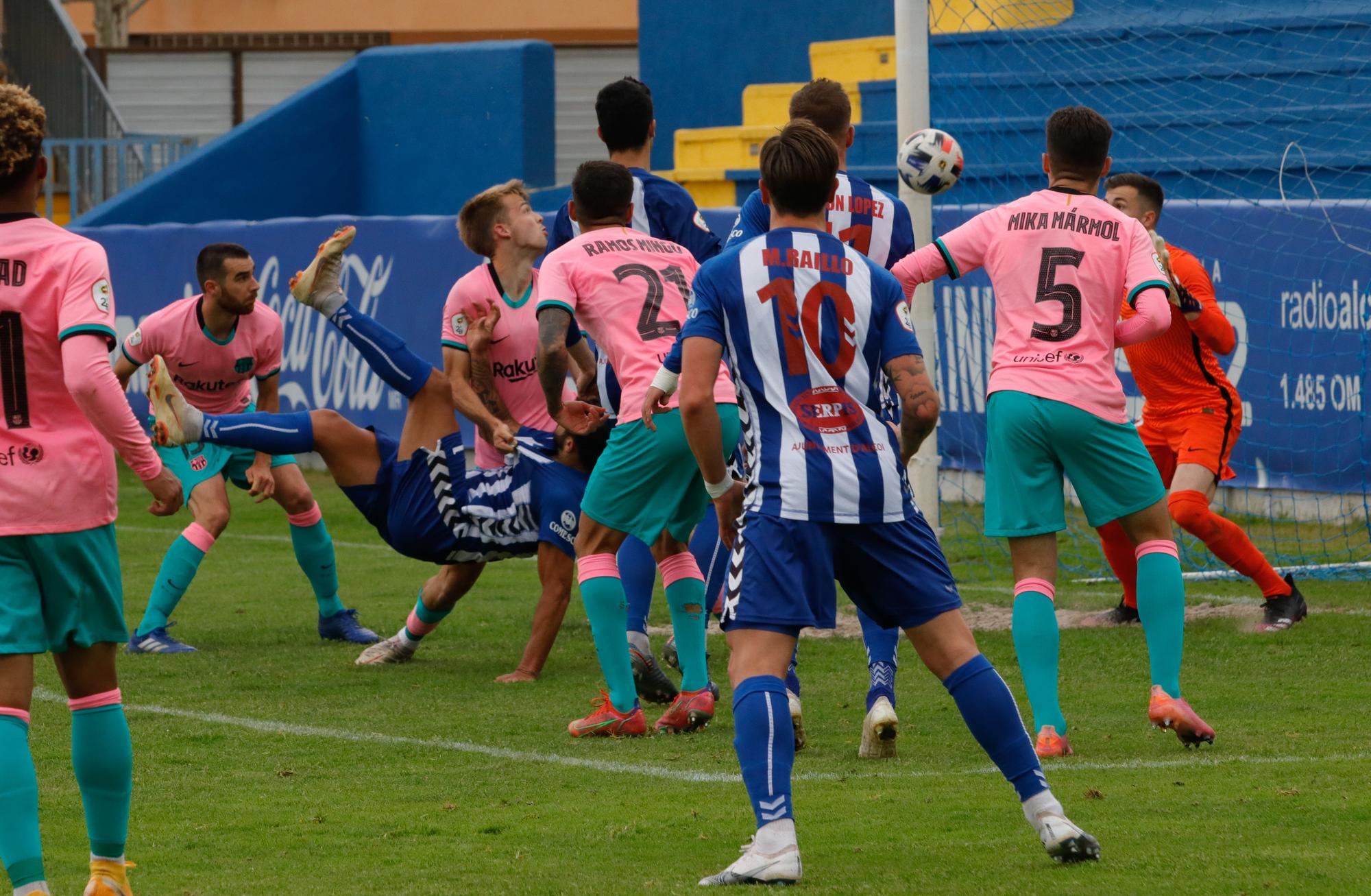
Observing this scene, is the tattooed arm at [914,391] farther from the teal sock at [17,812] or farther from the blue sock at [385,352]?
the blue sock at [385,352]

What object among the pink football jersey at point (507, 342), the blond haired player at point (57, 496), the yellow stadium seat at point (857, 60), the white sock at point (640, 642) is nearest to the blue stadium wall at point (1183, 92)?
the yellow stadium seat at point (857, 60)

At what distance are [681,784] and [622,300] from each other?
1751mm

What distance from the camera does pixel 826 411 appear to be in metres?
4.55

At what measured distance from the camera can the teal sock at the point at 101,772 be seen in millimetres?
4438

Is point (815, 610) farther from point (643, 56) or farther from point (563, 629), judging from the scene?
point (643, 56)

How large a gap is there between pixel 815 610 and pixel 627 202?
8.42 feet

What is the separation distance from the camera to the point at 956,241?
234 inches

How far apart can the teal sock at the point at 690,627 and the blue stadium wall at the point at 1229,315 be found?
197 inches

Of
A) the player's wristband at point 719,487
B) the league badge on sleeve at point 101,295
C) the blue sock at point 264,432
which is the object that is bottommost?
the player's wristband at point 719,487

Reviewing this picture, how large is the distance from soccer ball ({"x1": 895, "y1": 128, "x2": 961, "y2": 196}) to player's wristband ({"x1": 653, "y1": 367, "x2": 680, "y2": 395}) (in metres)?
3.58

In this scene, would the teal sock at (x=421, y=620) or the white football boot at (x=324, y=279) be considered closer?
the white football boot at (x=324, y=279)

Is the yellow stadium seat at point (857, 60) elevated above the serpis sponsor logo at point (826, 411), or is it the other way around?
the yellow stadium seat at point (857, 60)

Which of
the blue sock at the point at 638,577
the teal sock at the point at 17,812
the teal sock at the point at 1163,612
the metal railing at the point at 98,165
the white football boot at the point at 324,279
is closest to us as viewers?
the teal sock at the point at 17,812

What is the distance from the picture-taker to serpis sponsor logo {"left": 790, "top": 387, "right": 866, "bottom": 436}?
454 cm
